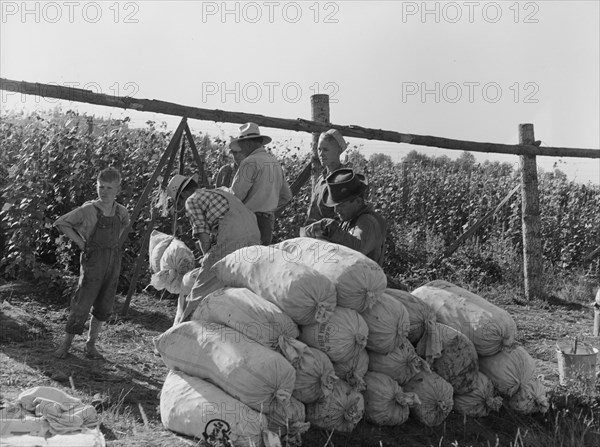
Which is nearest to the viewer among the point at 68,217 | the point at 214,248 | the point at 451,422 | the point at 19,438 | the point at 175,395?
the point at 19,438

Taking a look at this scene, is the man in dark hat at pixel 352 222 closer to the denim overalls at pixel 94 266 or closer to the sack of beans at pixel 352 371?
the sack of beans at pixel 352 371

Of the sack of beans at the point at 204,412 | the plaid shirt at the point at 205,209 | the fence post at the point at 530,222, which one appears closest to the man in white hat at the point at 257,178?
the plaid shirt at the point at 205,209

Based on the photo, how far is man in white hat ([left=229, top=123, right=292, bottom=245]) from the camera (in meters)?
5.94

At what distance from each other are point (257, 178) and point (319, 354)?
196cm

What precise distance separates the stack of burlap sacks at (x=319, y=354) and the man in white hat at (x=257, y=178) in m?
1.02

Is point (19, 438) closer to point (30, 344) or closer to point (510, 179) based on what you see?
point (30, 344)

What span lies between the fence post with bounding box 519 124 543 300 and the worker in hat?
20.2 feet

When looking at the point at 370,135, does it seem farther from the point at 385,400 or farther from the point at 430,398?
the point at 385,400

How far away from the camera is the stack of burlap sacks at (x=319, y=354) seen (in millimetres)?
4207

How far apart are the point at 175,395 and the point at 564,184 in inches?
556

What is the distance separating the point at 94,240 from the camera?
611cm

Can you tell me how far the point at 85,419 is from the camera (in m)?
4.44

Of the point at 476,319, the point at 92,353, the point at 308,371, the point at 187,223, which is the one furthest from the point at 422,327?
the point at 187,223

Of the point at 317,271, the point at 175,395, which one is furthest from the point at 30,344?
the point at 317,271
